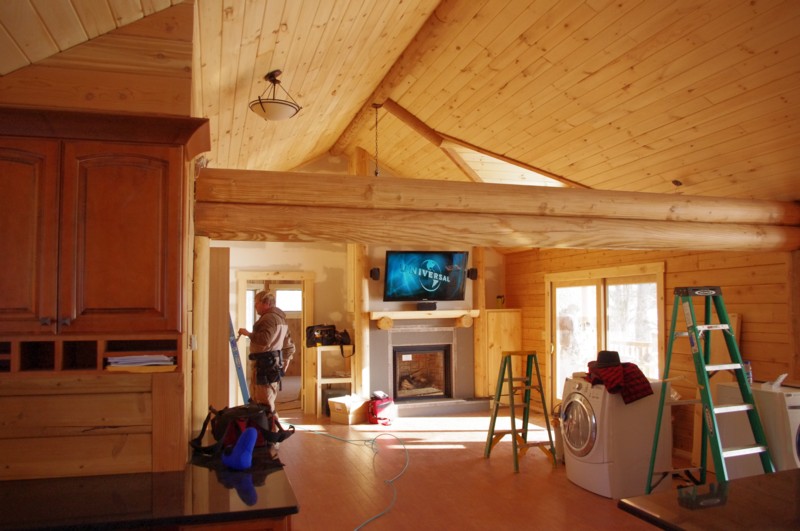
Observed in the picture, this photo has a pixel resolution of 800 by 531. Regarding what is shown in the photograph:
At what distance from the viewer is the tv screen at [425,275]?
734 cm

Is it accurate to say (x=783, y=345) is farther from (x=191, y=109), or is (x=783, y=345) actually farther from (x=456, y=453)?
(x=191, y=109)

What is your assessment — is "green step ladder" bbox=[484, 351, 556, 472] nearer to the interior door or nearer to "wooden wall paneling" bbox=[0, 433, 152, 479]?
the interior door

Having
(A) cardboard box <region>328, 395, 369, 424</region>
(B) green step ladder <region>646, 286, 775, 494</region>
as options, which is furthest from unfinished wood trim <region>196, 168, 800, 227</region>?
(A) cardboard box <region>328, 395, 369, 424</region>

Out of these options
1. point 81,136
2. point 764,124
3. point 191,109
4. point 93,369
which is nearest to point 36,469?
point 93,369

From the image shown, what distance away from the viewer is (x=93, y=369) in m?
2.18

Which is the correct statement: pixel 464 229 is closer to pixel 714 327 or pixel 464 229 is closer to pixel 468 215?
pixel 468 215

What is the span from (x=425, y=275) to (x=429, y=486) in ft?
11.2

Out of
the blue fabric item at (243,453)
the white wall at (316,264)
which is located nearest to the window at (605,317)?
the white wall at (316,264)

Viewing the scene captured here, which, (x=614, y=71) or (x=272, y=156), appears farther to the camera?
(x=272, y=156)

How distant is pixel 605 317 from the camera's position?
6.46 metres

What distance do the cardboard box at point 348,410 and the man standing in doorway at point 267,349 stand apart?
1641 millimetres

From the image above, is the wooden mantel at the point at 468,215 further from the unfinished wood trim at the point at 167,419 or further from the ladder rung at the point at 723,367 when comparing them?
the unfinished wood trim at the point at 167,419

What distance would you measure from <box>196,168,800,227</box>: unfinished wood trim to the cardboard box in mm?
3950

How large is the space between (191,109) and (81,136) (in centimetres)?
42
